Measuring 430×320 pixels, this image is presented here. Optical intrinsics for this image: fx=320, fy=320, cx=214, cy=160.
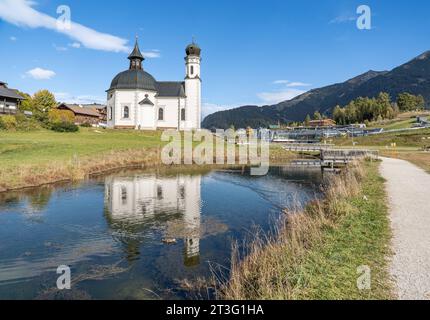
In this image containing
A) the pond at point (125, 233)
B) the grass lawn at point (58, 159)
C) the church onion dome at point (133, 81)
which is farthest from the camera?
the church onion dome at point (133, 81)

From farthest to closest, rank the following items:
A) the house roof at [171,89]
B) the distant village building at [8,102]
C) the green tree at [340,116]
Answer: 1. the green tree at [340,116]
2. the house roof at [171,89]
3. the distant village building at [8,102]

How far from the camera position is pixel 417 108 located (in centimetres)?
13875

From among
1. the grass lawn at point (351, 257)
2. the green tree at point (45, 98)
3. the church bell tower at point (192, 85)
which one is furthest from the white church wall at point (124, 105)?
the grass lawn at point (351, 257)

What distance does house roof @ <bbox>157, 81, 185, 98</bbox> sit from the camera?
68812mm

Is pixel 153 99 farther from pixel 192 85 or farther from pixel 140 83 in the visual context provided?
pixel 192 85

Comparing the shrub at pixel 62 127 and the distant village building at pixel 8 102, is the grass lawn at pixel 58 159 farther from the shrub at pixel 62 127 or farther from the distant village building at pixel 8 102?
the distant village building at pixel 8 102

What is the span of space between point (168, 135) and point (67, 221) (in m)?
47.4

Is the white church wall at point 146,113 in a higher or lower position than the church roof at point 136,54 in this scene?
lower

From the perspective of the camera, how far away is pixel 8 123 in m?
47.9

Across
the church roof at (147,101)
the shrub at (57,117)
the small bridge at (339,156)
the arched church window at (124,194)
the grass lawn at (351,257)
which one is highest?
the church roof at (147,101)

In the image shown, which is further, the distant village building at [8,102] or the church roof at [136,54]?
the church roof at [136,54]

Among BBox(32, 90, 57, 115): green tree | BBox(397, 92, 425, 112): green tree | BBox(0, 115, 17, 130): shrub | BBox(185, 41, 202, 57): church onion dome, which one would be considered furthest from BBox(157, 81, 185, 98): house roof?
BBox(397, 92, 425, 112): green tree

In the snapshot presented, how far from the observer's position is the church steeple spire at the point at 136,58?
6969 cm

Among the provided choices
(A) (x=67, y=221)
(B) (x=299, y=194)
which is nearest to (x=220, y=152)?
(B) (x=299, y=194)
